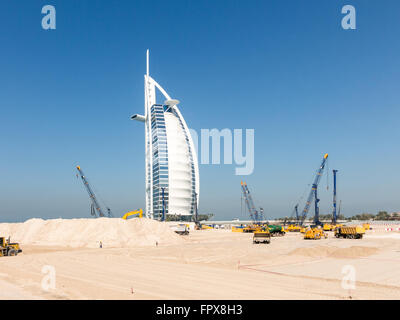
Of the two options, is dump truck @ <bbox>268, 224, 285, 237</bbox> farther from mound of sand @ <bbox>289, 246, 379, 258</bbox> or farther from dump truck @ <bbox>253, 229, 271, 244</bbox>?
mound of sand @ <bbox>289, 246, 379, 258</bbox>

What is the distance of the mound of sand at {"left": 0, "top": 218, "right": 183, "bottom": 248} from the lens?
59750 millimetres

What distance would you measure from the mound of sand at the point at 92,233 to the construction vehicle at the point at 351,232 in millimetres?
29317

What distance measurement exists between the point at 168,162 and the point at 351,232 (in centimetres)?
11170

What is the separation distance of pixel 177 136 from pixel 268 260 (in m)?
142

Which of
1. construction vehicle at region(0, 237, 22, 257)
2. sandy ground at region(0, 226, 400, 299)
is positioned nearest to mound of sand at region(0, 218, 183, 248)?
construction vehicle at region(0, 237, 22, 257)

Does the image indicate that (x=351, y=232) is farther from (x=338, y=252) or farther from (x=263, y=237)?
(x=338, y=252)

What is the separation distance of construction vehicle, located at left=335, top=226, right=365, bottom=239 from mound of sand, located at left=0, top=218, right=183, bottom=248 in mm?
29317

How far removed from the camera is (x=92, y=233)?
62312 millimetres

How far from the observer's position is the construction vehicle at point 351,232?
65750mm

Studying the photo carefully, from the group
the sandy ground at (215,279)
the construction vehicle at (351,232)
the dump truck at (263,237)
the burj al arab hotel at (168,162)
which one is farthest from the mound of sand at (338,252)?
the burj al arab hotel at (168,162)
